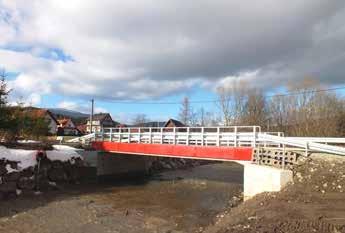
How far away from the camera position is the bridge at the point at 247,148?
19.2 meters

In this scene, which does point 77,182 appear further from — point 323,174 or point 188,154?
point 323,174

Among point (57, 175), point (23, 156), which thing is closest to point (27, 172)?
point (23, 156)

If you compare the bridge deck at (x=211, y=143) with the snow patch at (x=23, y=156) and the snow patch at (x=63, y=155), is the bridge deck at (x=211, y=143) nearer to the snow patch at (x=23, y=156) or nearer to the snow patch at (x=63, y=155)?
the snow patch at (x=63, y=155)

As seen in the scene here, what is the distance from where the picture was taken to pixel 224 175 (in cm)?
3659

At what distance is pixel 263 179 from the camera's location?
19469 mm

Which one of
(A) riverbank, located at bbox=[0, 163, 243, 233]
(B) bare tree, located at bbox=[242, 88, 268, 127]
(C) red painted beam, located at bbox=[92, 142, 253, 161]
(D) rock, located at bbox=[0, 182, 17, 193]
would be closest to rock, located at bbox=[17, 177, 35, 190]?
(D) rock, located at bbox=[0, 182, 17, 193]

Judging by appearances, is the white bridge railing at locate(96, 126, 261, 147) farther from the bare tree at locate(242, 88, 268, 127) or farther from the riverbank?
the bare tree at locate(242, 88, 268, 127)

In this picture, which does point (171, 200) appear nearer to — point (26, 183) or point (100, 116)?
point (26, 183)

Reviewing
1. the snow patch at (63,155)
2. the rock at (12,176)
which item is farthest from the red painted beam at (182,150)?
the rock at (12,176)

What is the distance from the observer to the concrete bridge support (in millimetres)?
18281

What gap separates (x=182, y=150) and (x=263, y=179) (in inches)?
305

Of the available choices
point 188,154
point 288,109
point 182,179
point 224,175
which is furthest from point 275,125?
point 188,154

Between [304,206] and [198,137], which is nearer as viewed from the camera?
[304,206]

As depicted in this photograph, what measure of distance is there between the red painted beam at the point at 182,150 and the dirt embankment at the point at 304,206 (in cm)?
421
